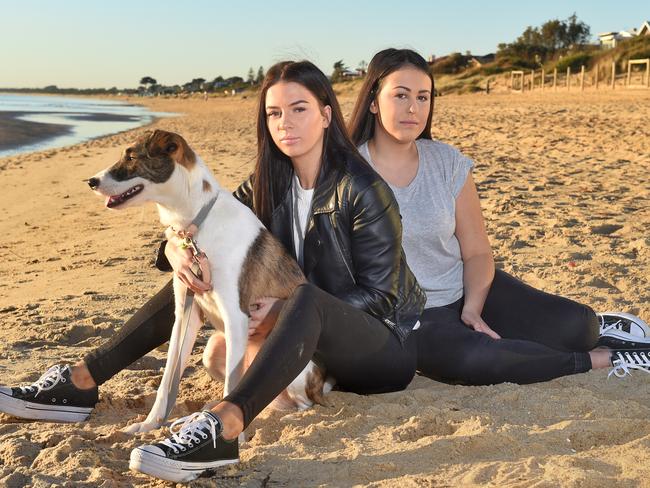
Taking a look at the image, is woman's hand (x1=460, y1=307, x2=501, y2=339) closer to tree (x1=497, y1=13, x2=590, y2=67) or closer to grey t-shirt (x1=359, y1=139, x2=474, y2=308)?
grey t-shirt (x1=359, y1=139, x2=474, y2=308)

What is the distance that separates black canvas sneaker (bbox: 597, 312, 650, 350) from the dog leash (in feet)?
7.73

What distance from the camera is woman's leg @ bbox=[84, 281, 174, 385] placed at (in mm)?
3672

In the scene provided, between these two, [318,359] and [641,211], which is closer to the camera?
[318,359]

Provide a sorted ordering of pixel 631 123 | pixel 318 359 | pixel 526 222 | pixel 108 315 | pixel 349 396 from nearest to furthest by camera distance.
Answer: pixel 318 359
pixel 349 396
pixel 108 315
pixel 526 222
pixel 631 123

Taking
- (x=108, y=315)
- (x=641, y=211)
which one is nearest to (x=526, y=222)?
(x=641, y=211)

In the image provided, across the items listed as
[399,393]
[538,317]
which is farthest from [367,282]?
A: [538,317]

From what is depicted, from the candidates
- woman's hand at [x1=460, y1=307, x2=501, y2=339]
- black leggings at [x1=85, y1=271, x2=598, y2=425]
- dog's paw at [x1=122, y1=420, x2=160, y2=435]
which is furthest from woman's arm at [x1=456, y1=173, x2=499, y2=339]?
dog's paw at [x1=122, y1=420, x2=160, y2=435]

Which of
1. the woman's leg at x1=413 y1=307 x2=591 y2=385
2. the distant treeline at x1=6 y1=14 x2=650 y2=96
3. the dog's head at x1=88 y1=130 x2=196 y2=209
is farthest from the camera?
the distant treeline at x1=6 y1=14 x2=650 y2=96

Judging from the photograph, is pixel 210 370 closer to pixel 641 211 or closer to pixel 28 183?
pixel 641 211

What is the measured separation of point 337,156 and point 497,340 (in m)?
1.30

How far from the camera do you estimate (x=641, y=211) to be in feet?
25.3

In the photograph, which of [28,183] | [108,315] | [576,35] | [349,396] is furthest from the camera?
[576,35]

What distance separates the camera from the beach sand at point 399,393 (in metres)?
2.83

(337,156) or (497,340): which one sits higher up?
(337,156)
